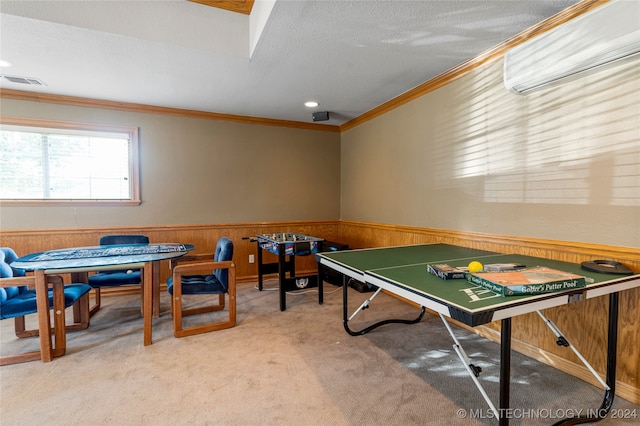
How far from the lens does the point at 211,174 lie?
4.33 meters

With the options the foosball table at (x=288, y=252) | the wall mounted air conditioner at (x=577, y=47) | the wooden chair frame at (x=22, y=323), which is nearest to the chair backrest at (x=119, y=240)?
the wooden chair frame at (x=22, y=323)

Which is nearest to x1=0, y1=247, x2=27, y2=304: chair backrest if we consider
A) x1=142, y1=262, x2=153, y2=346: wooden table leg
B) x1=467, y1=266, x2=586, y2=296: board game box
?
x1=142, y1=262, x2=153, y2=346: wooden table leg

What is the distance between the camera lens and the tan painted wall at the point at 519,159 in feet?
6.06

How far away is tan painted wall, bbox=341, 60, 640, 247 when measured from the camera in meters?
1.85

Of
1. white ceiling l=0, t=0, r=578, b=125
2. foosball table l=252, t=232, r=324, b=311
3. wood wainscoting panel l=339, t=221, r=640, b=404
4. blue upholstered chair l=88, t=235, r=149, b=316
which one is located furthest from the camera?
foosball table l=252, t=232, r=324, b=311

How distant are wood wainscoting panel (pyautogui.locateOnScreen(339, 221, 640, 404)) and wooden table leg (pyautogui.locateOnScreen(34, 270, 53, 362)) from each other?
11.3 feet

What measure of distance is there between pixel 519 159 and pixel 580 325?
1.24 metres

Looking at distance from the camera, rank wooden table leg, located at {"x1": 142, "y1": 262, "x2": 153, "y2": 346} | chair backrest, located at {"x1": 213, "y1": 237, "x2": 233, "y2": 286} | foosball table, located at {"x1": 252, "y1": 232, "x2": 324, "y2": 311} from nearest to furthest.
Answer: wooden table leg, located at {"x1": 142, "y1": 262, "x2": 153, "y2": 346}, chair backrest, located at {"x1": 213, "y1": 237, "x2": 233, "y2": 286}, foosball table, located at {"x1": 252, "y1": 232, "x2": 324, "y2": 311}

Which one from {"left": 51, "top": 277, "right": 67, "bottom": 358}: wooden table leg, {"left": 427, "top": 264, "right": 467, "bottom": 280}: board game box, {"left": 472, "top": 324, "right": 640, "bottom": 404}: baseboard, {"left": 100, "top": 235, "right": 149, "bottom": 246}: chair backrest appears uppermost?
{"left": 427, "top": 264, "right": 467, "bottom": 280}: board game box

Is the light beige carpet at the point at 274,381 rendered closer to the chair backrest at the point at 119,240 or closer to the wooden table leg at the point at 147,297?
the wooden table leg at the point at 147,297

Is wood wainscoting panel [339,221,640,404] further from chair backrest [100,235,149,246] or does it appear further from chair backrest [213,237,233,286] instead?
chair backrest [100,235,149,246]

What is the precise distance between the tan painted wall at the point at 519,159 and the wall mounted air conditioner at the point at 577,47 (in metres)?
0.15

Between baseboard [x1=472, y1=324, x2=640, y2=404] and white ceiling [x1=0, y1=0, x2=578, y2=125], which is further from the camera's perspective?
white ceiling [x1=0, y1=0, x2=578, y2=125]

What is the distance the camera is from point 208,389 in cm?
193
